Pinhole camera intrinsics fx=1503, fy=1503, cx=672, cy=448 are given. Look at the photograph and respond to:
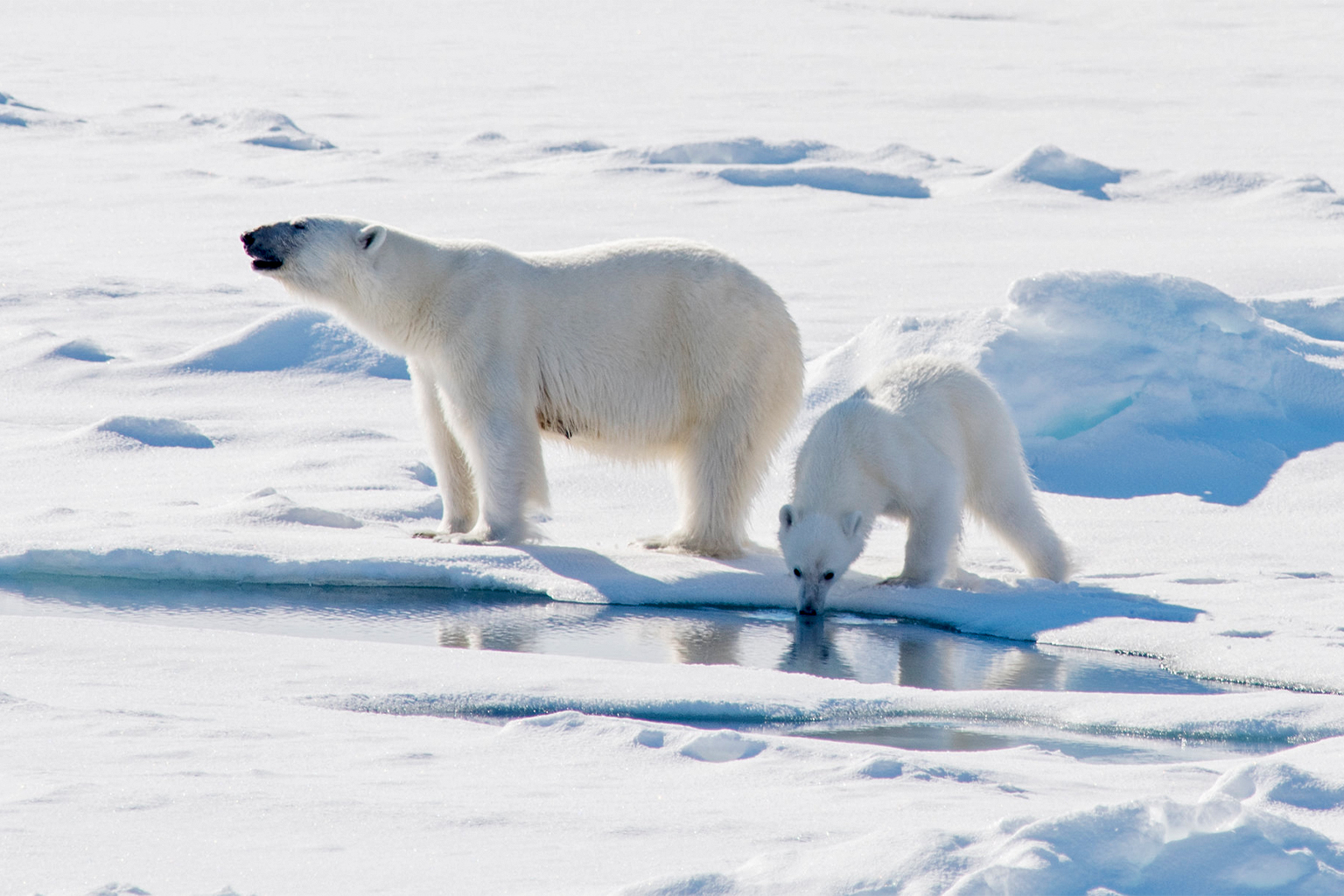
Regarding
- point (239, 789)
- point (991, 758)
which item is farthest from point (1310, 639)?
point (239, 789)

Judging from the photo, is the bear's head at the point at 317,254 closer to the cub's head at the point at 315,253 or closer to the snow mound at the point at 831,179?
the cub's head at the point at 315,253

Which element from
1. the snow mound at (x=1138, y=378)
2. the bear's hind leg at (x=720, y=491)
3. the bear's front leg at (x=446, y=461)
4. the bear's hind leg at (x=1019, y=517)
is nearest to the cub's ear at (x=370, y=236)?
the bear's front leg at (x=446, y=461)

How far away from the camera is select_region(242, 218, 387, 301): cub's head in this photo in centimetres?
557

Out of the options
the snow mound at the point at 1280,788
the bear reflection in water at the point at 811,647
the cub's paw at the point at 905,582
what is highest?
the snow mound at the point at 1280,788

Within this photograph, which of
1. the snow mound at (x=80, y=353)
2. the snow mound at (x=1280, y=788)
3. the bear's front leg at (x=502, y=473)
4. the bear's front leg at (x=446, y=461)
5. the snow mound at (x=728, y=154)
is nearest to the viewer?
the snow mound at (x=1280, y=788)

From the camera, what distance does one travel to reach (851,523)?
483 centimetres

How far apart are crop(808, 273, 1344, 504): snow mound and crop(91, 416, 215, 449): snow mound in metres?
2.99

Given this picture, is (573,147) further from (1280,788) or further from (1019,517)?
(1280,788)

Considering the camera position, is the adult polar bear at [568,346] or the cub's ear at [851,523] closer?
the cub's ear at [851,523]

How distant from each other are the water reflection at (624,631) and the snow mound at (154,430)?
7.15ft

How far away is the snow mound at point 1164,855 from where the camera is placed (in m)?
2.27

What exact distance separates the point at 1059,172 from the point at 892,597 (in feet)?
34.0

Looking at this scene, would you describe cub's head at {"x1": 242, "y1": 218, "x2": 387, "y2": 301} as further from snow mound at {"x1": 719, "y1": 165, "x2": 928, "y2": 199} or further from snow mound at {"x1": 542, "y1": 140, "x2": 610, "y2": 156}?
snow mound at {"x1": 542, "y1": 140, "x2": 610, "y2": 156}

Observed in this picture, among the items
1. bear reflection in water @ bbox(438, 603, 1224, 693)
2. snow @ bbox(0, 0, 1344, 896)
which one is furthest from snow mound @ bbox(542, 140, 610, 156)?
bear reflection in water @ bbox(438, 603, 1224, 693)
